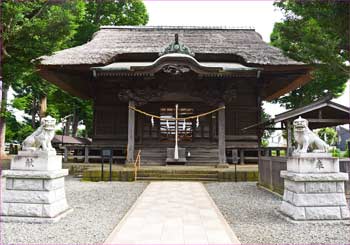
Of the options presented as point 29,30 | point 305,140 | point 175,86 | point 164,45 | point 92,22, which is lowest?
point 305,140

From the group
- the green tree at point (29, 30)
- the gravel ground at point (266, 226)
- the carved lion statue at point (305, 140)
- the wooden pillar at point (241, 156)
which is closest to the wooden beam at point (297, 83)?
the wooden pillar at point (241, 156)

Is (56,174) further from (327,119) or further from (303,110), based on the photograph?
(327,119)

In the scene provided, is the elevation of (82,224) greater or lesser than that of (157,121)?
lesser

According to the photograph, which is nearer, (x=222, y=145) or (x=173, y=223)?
(x=173, y=223)

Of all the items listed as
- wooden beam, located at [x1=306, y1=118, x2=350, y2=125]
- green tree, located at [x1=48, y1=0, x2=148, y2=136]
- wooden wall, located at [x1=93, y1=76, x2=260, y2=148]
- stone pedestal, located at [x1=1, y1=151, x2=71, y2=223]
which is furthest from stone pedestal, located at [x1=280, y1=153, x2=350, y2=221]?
green tree, located at [x1=48, y1=0, x2=148, y2=136]

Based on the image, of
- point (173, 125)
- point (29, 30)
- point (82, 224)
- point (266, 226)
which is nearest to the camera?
point (266, 226)

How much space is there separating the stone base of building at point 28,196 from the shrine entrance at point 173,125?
10002 millimetres

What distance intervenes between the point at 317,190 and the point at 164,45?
1219 centimetres

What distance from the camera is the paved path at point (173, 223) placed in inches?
163

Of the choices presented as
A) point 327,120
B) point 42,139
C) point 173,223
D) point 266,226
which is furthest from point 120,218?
point 327,120

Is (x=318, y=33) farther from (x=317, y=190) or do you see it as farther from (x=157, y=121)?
(x=157, y=121)

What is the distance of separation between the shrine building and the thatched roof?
0.05 meters

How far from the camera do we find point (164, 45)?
15633 millimetres

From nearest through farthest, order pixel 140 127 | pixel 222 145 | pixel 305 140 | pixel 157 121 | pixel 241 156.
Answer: pixel 305 140, pixel 222 145, pixel 241 156, pixel 140 127, pixel 157 121
